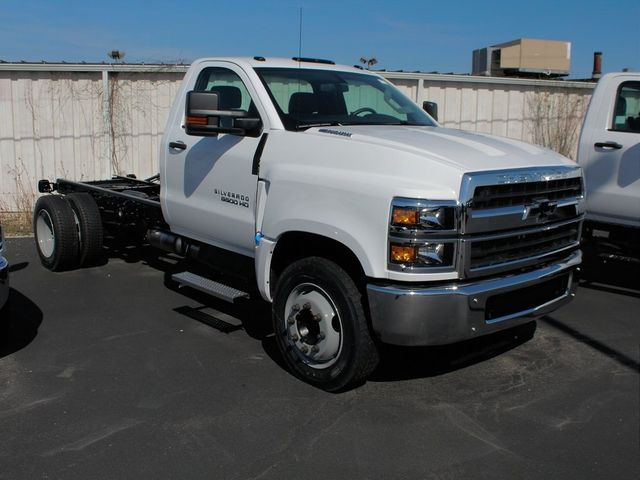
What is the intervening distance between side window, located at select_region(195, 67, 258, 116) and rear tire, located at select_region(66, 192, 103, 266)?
2595mm

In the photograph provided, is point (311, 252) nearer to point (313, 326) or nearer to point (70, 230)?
point (313, 326)

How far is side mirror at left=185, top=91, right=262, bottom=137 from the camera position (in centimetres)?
480

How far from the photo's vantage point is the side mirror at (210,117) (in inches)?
189

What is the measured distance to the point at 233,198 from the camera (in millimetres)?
5223

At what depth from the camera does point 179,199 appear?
5.96 meters

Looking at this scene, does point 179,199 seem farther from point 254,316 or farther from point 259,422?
point 259,422

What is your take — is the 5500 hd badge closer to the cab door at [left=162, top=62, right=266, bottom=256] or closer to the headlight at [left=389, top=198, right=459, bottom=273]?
the cab door at [left=162, top=62, right=266, bottom=256]

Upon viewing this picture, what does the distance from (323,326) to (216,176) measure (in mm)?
1725

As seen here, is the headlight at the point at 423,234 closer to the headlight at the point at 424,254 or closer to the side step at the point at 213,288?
the headlight at the point at 424,254

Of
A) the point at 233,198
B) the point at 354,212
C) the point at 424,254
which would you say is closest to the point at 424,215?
the point at 424,254

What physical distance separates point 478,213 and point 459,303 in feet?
1.77

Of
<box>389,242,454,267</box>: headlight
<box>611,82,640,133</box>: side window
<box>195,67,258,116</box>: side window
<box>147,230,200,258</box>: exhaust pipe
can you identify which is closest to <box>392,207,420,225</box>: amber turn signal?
<box>389,242,454,267</box>: headlight

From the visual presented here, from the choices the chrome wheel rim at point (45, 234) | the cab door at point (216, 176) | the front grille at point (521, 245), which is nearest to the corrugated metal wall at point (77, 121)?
the chrome wheel rim at point (45, 234)

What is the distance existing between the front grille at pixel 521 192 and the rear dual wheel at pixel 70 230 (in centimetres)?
518
